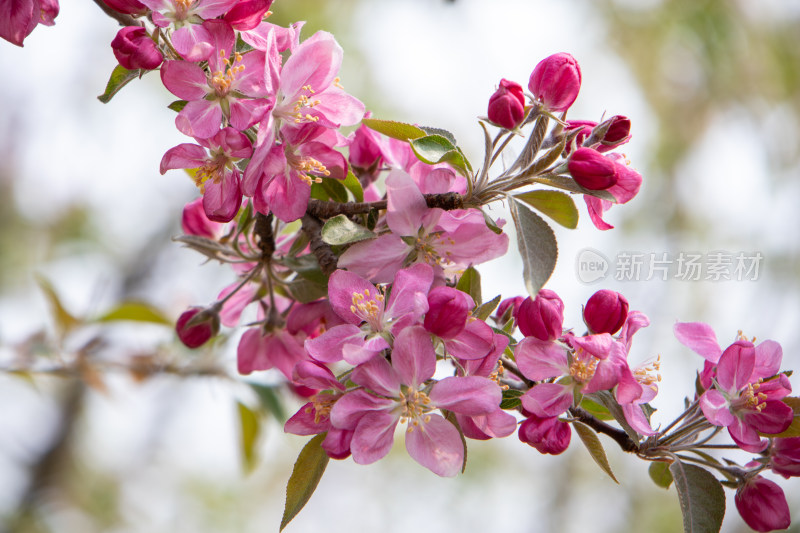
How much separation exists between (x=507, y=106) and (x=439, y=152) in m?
0.10

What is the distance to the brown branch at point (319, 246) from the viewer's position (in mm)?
951

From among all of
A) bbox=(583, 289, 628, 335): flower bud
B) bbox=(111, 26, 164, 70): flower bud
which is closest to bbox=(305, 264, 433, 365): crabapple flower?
bbox=(583, 289, 628, 335): flower bud

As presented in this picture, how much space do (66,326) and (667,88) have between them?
328 inches

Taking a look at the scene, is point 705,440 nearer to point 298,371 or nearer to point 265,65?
point 298,371

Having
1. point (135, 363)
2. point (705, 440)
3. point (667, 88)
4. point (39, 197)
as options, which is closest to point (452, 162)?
point (705, 440)

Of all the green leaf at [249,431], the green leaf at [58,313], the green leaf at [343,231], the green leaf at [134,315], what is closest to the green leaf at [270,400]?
the green leaf at [249,431]

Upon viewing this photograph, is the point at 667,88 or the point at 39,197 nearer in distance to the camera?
the point at 39,197

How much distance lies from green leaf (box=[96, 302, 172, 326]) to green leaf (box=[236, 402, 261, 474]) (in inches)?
14.1

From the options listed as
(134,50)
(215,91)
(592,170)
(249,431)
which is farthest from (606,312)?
(249,431)

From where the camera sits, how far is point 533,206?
89cm

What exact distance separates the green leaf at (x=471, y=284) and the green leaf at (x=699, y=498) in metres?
0.35

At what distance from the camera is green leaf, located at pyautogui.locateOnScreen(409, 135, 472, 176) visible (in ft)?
2.81

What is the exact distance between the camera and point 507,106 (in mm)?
866

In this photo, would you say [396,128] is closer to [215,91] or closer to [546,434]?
[215,91]
